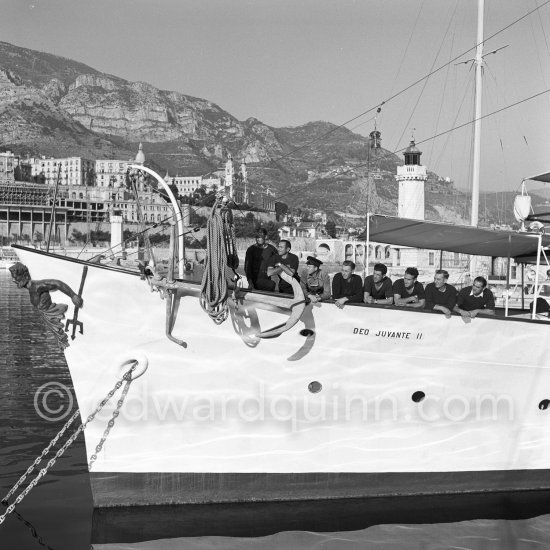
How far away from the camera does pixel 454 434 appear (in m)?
10.6

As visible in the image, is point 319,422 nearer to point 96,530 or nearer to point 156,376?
point 156,376

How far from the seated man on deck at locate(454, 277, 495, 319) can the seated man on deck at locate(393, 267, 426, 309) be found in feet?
1.78

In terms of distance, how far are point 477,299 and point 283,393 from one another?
311cm

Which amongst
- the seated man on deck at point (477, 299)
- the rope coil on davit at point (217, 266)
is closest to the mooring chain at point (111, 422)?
the rope coil on davit at point (217, 266)

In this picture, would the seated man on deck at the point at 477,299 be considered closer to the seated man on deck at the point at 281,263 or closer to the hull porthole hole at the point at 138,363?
the seated man on deck at the point at 281,263

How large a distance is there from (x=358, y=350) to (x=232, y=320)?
5.50 feet

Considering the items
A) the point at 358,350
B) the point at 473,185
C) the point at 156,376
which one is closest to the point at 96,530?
the point at 156,376

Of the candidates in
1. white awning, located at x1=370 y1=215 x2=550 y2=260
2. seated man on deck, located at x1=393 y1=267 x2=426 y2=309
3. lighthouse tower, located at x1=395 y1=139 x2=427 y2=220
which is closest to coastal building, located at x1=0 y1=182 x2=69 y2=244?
lighthouse tower, located at x1=395 y1=139 x2=427 y2=220

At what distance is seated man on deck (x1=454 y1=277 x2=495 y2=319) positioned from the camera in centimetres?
1073

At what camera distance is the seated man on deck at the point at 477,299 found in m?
10.7

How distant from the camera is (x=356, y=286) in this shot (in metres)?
10.3
